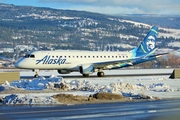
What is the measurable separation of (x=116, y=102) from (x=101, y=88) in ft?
24.6

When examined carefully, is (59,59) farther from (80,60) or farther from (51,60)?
(80,60)

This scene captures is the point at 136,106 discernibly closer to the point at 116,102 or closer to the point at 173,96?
the point at 116,102

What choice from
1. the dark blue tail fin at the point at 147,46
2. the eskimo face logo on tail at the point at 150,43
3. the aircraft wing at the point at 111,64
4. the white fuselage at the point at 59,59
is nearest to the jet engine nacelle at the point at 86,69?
the white fuselage at the point at 59,59

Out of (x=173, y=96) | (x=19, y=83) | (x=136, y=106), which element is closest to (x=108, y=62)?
(x=19, y=83)

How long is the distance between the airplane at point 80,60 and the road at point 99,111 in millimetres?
27402

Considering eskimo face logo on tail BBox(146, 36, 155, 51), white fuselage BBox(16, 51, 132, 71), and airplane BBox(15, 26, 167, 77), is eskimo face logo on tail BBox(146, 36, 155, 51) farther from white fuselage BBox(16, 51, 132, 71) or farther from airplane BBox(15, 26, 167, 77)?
white fuselage BBox(16, 51, 132, 71)

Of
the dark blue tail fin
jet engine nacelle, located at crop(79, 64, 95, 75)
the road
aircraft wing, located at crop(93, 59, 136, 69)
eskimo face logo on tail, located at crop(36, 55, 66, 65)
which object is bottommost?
the road

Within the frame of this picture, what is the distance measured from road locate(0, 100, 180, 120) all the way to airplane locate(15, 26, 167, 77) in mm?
27402

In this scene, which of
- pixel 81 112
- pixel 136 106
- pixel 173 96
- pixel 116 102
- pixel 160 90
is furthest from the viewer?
pixel 160 90

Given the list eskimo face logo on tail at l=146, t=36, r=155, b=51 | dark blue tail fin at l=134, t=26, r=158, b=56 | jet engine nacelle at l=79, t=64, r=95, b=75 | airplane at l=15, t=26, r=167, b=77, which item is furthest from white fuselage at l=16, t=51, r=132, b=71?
eskimo face logo on tail at l=146, t=36, r=155, b=51

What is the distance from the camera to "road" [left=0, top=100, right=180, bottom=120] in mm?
18422

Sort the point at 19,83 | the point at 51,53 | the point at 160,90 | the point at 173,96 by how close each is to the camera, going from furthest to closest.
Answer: the point at 51,53, the point at 19,83, the point at 160,90, the point at 173,96

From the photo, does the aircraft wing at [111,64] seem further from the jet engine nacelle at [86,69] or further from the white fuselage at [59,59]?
the jet engine nacelle at [86,69]

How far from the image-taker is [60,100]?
A: 25062 millimetres
